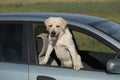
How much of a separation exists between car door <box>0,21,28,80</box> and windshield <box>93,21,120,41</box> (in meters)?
0.95

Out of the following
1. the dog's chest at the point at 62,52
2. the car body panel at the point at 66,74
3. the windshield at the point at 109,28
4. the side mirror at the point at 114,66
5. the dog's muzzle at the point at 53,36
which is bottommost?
the car body panel at the point at 66,74

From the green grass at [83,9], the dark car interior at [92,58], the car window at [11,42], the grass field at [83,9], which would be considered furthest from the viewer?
the green grass at [83,9]

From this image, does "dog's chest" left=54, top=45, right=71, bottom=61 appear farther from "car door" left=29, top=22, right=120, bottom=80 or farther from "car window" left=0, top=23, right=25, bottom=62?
"car window" left=0, top=23, right=25, bottom=62

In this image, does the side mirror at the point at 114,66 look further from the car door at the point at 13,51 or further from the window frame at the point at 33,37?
the car door at the point at 13,51

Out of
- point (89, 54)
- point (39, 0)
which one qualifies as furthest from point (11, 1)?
point (89, 54)

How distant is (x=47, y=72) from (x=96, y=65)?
105 cm

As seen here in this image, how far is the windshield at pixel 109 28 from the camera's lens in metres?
5.33

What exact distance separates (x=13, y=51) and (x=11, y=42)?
0.13 meters

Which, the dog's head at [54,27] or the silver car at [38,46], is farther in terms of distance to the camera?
the dog's head at [54,27]

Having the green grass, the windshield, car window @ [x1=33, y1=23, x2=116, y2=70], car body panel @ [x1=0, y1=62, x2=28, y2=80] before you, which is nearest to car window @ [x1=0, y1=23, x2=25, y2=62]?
car body panel @ [x1=0, y1=62, x2=28, y2=80]

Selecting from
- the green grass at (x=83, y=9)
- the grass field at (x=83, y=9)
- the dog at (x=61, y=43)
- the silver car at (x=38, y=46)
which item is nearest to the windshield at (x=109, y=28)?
the silver car at (x=38, y=46)

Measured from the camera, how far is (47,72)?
17.0ft

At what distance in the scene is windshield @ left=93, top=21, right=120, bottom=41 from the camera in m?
5.33

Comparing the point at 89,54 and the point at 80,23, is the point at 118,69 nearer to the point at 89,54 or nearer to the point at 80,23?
the point at 80,23
